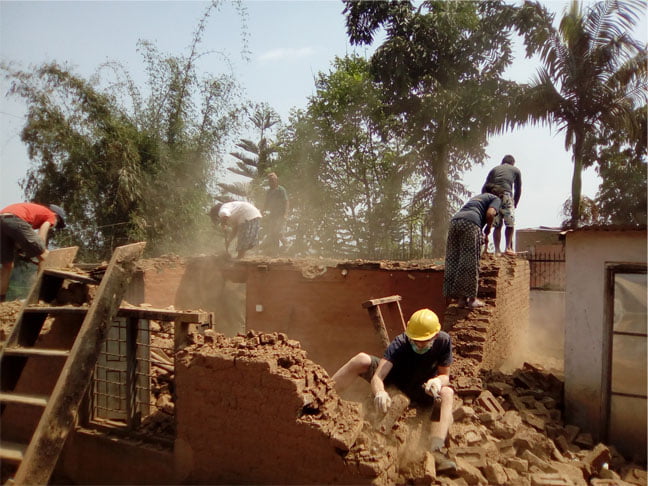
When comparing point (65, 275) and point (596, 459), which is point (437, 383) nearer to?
point (596, 459)

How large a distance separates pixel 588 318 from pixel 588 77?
9.85 metres

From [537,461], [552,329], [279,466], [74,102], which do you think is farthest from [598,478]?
[74,102]

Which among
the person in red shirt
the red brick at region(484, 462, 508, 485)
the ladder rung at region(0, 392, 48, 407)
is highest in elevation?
the person in red shirt

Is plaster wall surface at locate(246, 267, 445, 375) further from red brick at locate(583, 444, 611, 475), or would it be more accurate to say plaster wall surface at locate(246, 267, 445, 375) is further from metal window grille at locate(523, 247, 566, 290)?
metal window grille at locate(523, 247, 566, 290)

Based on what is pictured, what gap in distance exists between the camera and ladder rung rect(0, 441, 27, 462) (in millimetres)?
3180

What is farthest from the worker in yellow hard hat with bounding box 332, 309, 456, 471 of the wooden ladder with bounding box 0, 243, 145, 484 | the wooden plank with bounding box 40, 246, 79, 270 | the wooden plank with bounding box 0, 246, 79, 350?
the wooden plank with bounding box 40, 246, 79, 270

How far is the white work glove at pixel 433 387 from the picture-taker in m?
4.20

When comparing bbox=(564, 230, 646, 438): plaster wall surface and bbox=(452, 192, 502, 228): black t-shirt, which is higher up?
bbox=(452, 192, 502, 228): black t-shirt

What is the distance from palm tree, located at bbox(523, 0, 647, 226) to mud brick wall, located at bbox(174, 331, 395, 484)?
39.6 ft

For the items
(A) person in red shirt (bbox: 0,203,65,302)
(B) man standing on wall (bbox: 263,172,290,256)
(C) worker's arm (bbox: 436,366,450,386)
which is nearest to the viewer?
(C) worker's arm (bbox: 436,366,450,386)

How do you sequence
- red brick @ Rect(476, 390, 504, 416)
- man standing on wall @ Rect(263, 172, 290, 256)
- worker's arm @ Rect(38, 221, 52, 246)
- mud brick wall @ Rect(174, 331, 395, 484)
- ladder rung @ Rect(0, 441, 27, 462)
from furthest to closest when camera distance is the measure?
man standing on wall @ Rect(263, 172, 290, 256) < worker's arm @ Rect(38, 221, 52, 246) < red brick @ Rect(476, 390, 504, 416) < mud brick wall @ Rect(174, 331, 395, 484) < ladder rung @ Rect(0, 441, 27, 462)

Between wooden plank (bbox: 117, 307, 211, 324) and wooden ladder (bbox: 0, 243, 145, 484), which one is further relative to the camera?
wooden plank (bbox: 117, 307, 211, 324)

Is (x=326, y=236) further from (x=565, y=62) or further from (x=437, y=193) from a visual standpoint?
(x=565, y=62)

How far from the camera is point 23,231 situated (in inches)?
229
